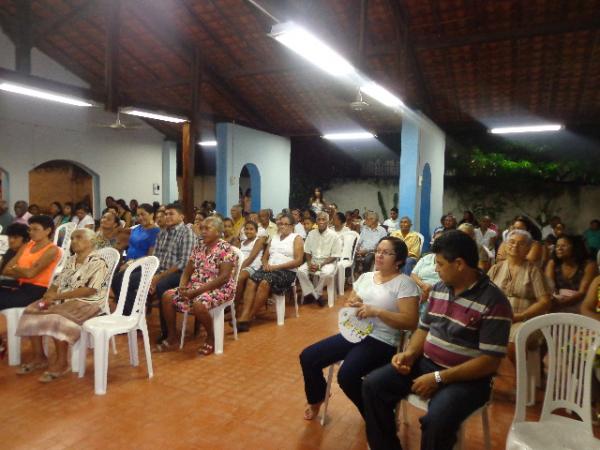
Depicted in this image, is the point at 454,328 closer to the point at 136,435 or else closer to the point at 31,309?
the point at 136,435

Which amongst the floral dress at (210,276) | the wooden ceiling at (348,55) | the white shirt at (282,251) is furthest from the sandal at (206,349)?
the wooden ceiling at (348,55)

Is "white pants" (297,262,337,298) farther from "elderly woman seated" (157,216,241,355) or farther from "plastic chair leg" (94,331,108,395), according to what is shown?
"plastic chair leg" (94,331,108,395)

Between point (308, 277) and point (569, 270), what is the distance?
3240 millimetres

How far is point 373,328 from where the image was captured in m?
2.84

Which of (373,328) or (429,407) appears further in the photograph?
(373,328)

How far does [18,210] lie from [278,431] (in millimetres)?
7337

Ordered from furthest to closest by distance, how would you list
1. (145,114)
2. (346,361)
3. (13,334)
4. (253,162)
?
(253,162)
(145,114)
(13,334)
(346,361)

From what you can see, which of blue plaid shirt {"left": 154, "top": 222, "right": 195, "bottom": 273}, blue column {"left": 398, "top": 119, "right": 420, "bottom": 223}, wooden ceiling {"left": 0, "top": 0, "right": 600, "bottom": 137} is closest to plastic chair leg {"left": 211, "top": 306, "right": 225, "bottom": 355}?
blue plaid shirt {"left": 154, "top": 222, "right": 195, "bottom": 273}

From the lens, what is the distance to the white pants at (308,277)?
6203 millimetres

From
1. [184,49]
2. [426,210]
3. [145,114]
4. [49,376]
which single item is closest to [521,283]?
[49,376]

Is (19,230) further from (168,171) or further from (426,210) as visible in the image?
(168,171)

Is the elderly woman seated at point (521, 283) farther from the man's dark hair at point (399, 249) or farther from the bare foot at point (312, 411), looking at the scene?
the bare foot at point (312, 411)

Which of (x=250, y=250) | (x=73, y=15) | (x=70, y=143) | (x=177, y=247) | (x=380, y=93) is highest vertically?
(x=73, y=15)

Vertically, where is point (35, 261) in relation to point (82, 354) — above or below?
above
